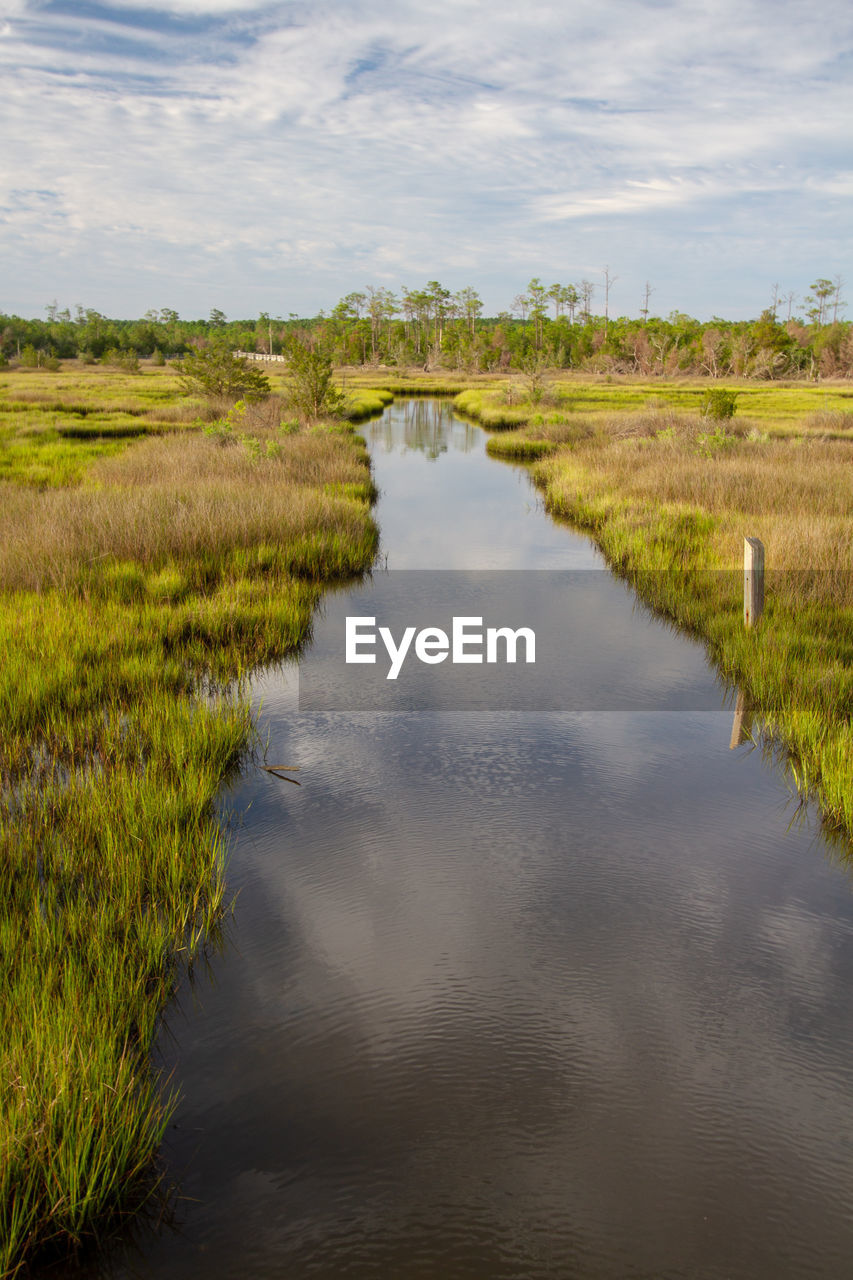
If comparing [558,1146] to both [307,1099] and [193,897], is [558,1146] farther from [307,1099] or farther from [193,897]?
[193,897]

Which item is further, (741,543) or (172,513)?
(172,513)

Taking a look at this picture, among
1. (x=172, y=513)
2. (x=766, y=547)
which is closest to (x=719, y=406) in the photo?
(x=766, y=547)

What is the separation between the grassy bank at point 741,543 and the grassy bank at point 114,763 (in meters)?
4.72

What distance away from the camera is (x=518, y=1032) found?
167 inches

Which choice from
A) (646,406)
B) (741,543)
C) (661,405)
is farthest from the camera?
(661,405)

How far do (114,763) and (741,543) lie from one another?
10.1 metres

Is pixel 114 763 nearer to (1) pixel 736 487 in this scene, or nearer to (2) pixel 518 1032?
(2) pixel 518 1032

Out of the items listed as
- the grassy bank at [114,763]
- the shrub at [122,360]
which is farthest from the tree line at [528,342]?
the grassy bank at [114,763]

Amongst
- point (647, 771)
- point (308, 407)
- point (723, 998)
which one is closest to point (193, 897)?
point (723, 998)

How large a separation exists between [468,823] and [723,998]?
7.43ft

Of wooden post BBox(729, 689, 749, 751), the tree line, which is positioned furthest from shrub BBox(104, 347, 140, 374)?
wooden post BBox(729, 689, 749, 751)

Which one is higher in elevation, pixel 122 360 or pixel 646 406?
pixel 122 360

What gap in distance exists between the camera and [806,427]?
29.3 m

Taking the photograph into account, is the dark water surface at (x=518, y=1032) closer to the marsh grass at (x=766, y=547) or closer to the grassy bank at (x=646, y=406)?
the marsh grass at (x=766, y=547)
